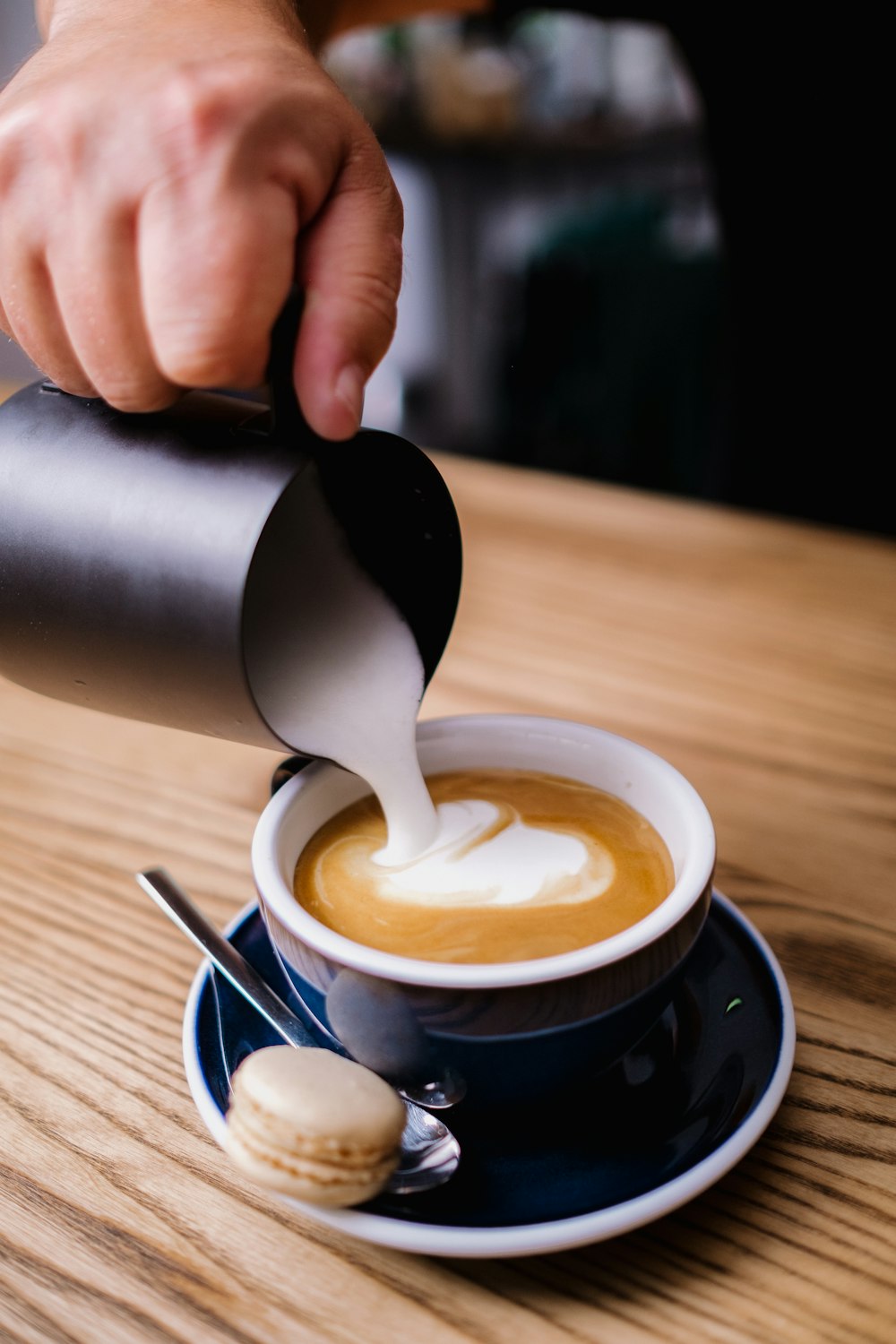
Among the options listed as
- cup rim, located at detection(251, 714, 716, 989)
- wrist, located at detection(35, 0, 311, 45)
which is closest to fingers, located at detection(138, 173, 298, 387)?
wrist, located at detection(35, 0, 311, 45)

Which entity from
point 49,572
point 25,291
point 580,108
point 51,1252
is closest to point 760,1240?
point 51,1252

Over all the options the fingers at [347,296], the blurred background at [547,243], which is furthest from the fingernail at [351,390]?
the blurred background at [547,243]

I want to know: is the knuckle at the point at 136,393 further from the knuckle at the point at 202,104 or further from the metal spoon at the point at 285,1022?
the metal spoon at the point at 285,1022

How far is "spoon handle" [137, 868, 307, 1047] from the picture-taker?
63cm

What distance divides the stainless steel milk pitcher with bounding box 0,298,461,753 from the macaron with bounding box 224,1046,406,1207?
182mm

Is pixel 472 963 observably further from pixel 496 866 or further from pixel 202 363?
pixel 202 363

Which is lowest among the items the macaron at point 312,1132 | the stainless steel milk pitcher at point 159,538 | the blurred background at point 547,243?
the blurred background at point 547,243

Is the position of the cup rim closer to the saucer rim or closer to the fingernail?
the saucer rim

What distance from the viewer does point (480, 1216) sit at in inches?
20.5

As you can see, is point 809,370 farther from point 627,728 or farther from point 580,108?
point 580,108

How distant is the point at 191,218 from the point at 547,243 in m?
3.10

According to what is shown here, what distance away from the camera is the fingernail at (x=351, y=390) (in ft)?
1.80

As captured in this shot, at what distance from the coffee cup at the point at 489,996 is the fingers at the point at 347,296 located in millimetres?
266

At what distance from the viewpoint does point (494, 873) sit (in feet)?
2.30
